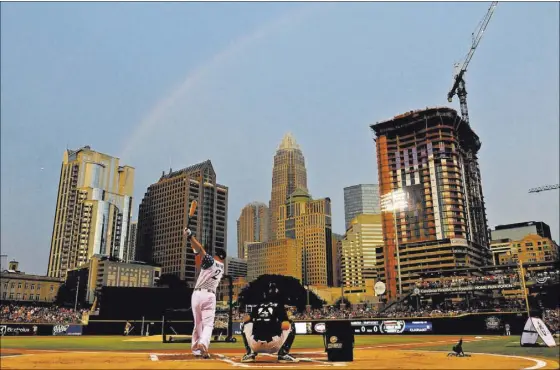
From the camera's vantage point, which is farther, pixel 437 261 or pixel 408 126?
pixel 408 126

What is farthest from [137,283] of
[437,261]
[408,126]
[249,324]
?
[249,324]

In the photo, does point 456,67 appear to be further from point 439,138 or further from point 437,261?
point 437,261

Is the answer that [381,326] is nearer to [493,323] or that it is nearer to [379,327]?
[379,327]

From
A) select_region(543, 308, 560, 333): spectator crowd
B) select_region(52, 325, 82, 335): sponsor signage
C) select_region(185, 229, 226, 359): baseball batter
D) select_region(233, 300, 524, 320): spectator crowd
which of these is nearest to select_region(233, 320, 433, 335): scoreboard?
select_region(233, 300, 524, 320): spectator crowd

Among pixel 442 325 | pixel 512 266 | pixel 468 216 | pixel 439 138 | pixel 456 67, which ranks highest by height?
pixel 456 67

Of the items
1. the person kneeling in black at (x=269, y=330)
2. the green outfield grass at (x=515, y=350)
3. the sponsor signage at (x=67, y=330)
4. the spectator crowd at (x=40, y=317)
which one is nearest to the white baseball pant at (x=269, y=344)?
the person kneeling in black at (x=269, y=330)

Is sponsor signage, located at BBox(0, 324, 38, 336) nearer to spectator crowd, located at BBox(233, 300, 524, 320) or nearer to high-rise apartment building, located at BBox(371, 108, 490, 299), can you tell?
spectator crowd, located at BBox(233, 300, 524, 320)

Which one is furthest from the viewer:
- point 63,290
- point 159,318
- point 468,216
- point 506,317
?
point 468,216
